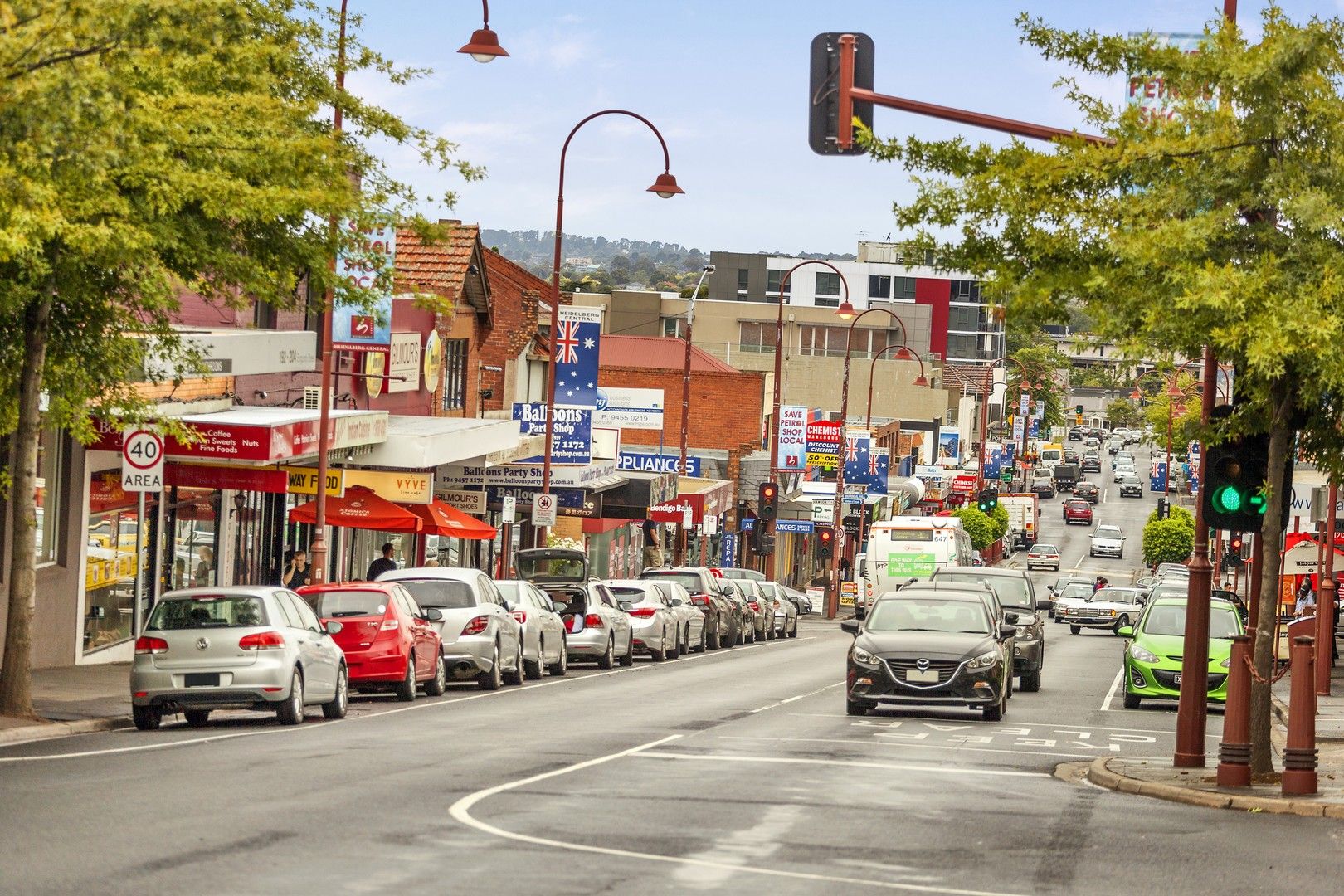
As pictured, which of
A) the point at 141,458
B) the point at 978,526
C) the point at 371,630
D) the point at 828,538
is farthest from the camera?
the point at 978,526

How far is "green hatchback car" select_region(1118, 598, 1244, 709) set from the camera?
27875mm

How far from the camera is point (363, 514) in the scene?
34.4 metres

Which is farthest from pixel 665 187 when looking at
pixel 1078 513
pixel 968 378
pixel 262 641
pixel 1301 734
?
pixel 968 378

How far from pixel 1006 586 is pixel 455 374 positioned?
18609 millimetres

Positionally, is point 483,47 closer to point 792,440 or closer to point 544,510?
point 544,510

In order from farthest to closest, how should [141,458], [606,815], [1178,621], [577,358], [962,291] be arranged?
[962,291] → [577,358] → [1178,621] → [141,458] → [606,815]

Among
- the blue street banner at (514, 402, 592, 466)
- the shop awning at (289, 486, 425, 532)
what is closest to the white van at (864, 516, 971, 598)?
the blue street banner at (514, 402, 592, 466)

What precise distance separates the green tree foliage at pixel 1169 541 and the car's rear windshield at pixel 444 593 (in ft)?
243

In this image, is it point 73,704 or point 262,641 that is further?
point 73,704

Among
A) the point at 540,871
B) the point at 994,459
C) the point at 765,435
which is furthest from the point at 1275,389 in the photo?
the point at 994,459

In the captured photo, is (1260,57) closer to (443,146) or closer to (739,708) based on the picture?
(443,146)

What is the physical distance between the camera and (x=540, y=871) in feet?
34.0

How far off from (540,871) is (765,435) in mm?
73879

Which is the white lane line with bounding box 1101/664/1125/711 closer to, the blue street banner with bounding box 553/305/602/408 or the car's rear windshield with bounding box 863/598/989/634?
the car's rear windshield with bounding box 863/598/989/634
